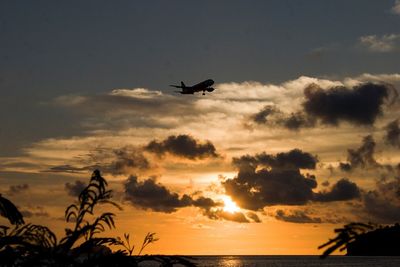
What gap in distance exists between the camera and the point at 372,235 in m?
9.74

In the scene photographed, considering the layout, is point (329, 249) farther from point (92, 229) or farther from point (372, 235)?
point (92, 229)

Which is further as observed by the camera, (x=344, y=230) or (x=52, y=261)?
(x=52, y=261)

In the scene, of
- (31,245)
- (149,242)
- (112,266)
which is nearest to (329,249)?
(112,266)

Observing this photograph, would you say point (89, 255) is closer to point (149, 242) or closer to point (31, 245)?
point (31, 245)

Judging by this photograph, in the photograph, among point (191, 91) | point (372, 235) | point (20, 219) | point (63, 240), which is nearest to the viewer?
point (372, 235)

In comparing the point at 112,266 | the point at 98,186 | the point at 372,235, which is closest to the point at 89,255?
the point at 112,266

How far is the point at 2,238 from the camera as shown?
13.5 m

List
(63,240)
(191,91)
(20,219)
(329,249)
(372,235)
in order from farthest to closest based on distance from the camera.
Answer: (191,91) < (63,240) < (20,219) < (372,235) < (329,249)

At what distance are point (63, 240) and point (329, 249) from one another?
6857 mm

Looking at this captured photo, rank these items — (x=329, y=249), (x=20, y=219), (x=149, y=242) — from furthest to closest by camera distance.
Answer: (x=149, y=242), (x=20, y=219), (x=329, y=249)

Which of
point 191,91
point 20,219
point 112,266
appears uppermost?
point 191,91

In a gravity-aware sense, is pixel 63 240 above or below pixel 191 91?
below

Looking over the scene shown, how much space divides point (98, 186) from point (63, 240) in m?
1.39

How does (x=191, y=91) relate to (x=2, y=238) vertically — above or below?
above
